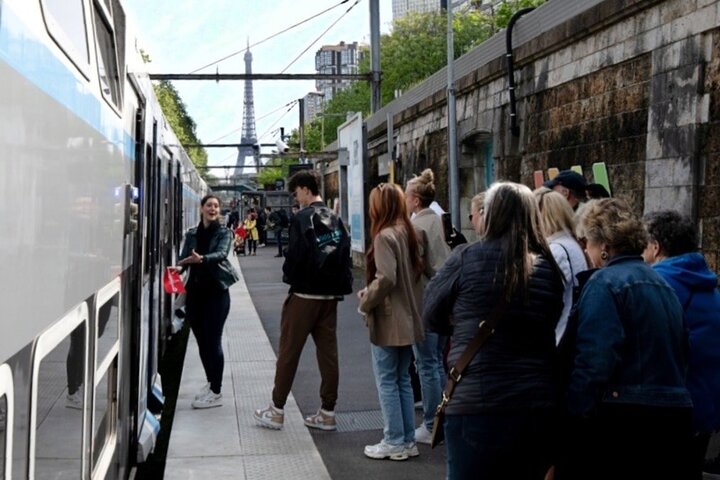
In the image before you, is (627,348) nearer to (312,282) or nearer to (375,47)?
(312,282)

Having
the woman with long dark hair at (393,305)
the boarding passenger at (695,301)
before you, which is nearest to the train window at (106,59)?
the woman with long dark hair at (393,305)

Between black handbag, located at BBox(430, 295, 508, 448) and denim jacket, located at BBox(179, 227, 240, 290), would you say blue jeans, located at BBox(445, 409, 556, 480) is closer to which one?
black handbag, located at BBox(430, 295, 508, 448)

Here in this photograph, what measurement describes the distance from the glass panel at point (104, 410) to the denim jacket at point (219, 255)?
11.0 ft

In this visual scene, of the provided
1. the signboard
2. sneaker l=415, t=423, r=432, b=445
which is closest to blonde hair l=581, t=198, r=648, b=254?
sneaker l=415, t=423, r=432, b=445

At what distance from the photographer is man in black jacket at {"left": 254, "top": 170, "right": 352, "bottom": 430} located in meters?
6.91

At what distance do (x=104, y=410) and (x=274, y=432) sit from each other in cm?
330

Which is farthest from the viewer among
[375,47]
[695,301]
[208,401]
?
[375,47]

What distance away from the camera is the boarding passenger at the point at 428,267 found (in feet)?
21.9

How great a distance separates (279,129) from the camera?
54.8 m

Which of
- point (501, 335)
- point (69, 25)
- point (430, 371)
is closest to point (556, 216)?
point (501, 335)

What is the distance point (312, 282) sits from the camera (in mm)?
6953

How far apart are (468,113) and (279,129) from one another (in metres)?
40.0

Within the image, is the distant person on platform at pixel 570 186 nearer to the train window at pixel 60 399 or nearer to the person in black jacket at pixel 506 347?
the person in black jacket at pixel 506 347

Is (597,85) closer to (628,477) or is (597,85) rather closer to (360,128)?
(360,128)
